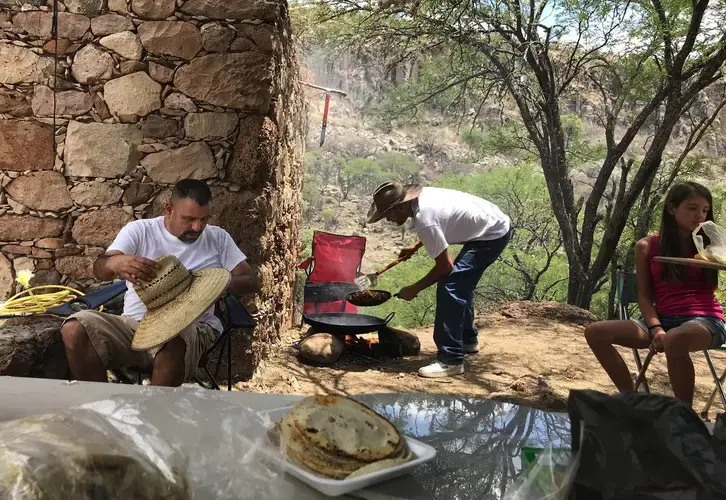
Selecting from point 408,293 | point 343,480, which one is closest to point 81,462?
point 343,480

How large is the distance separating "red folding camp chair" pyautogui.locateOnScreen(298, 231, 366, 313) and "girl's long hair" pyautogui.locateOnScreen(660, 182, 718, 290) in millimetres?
3104

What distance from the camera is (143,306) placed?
2568 millimetres

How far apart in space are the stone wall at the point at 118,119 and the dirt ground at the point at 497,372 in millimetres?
1239

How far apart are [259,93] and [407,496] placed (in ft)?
9.73

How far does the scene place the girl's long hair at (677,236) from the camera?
2.82 meters

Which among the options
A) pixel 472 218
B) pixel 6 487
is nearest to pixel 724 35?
pixel 472 218

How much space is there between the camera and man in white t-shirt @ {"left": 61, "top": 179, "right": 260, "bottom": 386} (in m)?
2.23

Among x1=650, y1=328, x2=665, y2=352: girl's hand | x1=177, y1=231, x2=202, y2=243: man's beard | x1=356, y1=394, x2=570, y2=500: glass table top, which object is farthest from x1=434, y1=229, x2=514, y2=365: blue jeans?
x1=356, y1=394, x2=570, y2=500: glass table top

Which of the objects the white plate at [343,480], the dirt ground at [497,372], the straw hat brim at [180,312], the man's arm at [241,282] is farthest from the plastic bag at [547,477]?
the dirt ground at [497,372]

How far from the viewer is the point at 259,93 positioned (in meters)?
3.35

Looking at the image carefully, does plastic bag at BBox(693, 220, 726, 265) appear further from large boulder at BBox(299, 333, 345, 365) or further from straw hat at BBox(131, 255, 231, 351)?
large boulder at BBox(299, 333, 345, 365)

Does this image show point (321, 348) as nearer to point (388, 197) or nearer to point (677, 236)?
point (388, 197)

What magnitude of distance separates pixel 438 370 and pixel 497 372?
54 cm

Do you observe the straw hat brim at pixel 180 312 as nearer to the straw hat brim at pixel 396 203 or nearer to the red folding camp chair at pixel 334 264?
the straw hat brim at pixel 396 203
